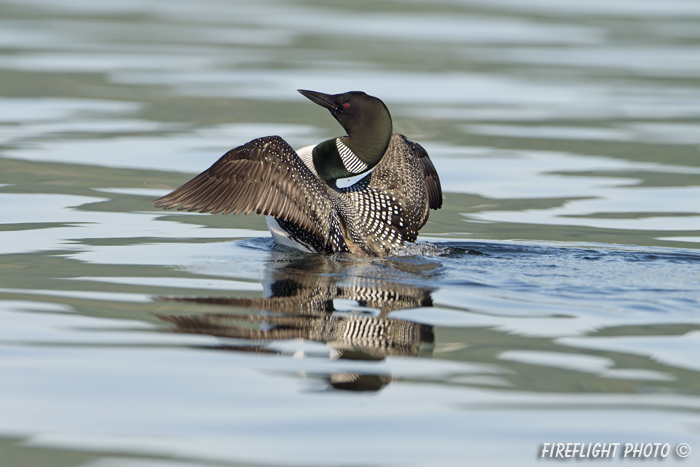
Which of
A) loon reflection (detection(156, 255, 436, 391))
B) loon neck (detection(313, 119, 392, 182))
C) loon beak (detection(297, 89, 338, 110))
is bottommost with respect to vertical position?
loon reflection (detection(156, 255, 436, 391))

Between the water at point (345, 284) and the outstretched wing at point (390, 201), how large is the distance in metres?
0.20

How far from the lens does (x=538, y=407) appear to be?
3395 mm

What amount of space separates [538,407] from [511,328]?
0.87m

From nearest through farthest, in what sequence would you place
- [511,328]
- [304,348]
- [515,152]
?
[304,348] → [511,328] → [515,152]

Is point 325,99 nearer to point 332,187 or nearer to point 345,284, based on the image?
point 332,187

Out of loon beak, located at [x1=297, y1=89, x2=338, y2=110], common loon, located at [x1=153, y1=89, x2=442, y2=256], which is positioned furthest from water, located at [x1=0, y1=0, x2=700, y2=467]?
loon beak, located at [x1=297, y1=89, x2=338, y2=110]

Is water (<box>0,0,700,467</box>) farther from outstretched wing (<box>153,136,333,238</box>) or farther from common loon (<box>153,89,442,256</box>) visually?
outstretched wing (<box>153,136,333,238</box>)

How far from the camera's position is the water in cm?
324

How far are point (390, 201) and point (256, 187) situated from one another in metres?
1.05

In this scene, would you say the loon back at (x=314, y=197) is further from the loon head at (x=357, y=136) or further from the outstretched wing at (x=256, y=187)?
the loon head at (x=357, y=136)

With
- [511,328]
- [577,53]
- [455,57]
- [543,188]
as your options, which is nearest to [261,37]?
[455,57]

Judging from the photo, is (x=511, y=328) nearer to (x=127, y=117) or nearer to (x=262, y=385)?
(x=262, y=385)

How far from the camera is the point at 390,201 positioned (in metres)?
6.12

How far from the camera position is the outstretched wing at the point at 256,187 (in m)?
5.29
